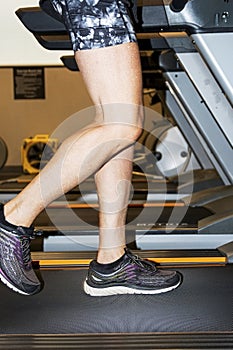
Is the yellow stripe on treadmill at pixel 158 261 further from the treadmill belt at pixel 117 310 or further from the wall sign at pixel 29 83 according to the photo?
the wall sign at pixel 29 83

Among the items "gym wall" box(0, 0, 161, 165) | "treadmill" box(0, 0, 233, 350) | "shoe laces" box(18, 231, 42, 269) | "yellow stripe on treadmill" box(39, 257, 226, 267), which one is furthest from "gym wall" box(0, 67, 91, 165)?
"shoe laces" box(18, 231, 42, 269)

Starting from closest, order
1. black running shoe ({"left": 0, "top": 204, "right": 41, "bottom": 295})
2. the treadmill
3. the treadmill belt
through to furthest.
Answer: the treadmill < the treadmill belt < black running shoe ({"left": 0, "top": 204, "right": 41, "bottom": 295})

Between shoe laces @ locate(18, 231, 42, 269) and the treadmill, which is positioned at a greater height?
shoe laces @ locate(18, 231, 42, 269)

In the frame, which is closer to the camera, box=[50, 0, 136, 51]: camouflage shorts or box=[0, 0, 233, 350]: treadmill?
box=[0, 0, 233, 350]: treadmill

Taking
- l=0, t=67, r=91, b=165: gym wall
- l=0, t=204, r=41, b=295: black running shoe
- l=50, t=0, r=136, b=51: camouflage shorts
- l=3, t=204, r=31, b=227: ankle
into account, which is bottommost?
l=0, t=67, r=91, b=165: gym wall

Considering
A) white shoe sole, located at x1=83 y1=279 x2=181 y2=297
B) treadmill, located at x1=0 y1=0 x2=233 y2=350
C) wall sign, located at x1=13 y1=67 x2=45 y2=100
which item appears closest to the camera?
treadmill, located at x1=0 y1=0 x2=233 y2=350

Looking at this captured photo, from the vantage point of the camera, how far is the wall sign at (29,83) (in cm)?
783

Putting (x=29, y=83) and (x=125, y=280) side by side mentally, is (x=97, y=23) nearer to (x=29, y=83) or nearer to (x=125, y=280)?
(x=125, y=280)

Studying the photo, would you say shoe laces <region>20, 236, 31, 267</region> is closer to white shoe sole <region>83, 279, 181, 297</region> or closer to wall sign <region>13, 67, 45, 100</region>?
white shoe sole <region>83, 279, 181, 297</region>

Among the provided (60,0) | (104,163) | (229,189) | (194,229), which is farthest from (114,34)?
(229,189)

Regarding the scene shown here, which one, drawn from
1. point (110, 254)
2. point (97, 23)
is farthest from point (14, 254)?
point (97, 23)

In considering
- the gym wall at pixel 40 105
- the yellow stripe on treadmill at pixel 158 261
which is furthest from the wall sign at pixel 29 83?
the yellow stripe on treadmill at pixel 158 261

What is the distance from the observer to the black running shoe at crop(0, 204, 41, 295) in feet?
5.91

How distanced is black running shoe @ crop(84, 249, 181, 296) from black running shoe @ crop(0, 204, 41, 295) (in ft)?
0.81
